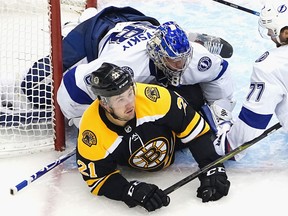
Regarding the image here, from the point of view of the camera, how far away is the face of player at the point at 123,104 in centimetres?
198

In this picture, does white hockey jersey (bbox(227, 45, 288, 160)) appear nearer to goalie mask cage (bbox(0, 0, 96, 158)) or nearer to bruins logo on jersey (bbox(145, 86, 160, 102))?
bruins logo on jersey (bbox(145, 86, 160, 102))

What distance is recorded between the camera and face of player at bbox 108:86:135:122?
6.49ft

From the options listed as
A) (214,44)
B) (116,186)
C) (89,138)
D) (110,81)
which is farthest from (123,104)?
(214,44)

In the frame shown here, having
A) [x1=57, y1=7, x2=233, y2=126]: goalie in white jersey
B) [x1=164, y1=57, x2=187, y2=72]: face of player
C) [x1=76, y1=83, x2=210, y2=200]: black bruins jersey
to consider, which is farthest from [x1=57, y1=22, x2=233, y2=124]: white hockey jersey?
[x1=76, y1=83, x2=210, y2=200]: black bruins jersey

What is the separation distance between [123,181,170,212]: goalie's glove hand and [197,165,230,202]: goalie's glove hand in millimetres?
128

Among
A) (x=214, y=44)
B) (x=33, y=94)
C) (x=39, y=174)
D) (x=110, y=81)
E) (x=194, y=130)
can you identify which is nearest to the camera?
(x=110, y=81)

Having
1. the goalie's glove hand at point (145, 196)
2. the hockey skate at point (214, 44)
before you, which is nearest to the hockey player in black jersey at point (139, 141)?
the goalie's glove hand at point (145, 196)

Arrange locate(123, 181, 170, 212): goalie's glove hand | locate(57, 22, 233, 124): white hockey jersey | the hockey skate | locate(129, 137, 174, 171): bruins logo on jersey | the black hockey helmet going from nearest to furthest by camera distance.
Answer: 1. the black hockey helmet
2. locate(123, 181, 170, 212): goalie's glove hand
3. locate(129, 137, 174, 171): bruins logo on jersey
4. locate(57, 22, 233, 124): white hockey jersey
5. the hockey skate

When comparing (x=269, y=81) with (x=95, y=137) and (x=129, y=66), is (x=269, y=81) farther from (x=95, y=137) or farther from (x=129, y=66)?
(x=95, y=137)

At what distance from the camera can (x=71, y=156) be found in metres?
2.47

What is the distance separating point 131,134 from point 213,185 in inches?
12.3

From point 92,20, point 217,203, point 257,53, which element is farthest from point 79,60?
point 257,53

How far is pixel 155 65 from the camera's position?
236cm

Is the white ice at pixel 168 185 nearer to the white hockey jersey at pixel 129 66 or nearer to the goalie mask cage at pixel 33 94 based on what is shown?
the goalie mask cage at pixel 33 94
